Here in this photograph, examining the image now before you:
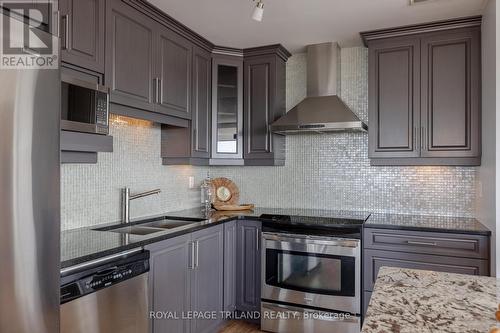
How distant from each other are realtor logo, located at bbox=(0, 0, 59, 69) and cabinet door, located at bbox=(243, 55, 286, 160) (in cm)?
225

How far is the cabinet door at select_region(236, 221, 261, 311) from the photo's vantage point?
304 cm

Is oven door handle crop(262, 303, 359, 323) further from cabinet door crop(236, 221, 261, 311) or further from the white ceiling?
the white ceiling

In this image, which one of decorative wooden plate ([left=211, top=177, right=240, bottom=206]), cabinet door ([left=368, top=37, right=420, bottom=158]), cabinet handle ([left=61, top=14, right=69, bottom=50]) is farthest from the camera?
decorative wooden plate ([left=211, top=177, right=240, bottom=206])

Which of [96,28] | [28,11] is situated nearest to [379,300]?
[28,11]

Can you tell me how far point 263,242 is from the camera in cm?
298

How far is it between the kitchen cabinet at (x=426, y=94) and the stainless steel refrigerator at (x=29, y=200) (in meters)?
2.50

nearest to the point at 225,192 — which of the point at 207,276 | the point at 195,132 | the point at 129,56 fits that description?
the point at 195,132

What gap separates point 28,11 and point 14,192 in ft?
2.07

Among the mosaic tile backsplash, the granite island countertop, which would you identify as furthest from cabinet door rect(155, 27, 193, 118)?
the granite island countertop

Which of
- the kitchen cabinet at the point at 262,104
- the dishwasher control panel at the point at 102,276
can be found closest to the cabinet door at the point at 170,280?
the dishwasher control panel at the point at 102,276

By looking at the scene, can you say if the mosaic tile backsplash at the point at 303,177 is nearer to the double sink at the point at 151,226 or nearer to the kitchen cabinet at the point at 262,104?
the double sink at the point at 151,226

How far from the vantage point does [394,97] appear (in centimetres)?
301

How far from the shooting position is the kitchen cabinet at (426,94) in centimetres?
278

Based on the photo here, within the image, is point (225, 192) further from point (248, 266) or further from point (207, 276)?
point (207, 276)
